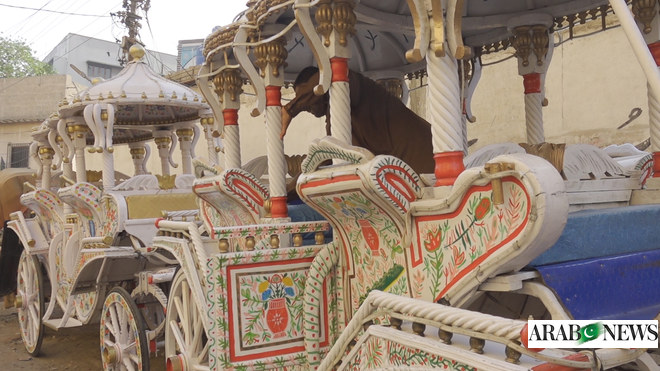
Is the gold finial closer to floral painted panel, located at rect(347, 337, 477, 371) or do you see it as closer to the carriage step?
the carriage step

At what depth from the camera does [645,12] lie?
3348 mm

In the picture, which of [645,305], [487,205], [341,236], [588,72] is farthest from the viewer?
[588,72]

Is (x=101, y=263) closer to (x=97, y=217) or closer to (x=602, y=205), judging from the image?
(x=97, y=217)

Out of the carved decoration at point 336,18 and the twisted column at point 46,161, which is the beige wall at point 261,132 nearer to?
the twisted column at point 46,161

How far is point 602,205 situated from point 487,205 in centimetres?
138

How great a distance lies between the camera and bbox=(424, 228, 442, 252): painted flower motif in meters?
2.49

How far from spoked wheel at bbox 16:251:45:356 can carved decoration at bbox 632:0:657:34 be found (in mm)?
6288

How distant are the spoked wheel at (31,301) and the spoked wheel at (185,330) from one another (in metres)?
2.93

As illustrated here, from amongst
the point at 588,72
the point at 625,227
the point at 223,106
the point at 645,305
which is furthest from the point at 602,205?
the point at 588,72

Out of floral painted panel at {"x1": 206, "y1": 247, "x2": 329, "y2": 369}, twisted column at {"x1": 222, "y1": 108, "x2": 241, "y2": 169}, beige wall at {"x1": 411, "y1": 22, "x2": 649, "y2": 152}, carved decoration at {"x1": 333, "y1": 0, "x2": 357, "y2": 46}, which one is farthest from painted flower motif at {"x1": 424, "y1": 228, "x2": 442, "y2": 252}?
beige wall at {"x1": 411, "y1": 22, "x2": 649, "y2": 152}

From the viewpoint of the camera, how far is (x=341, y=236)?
3199mm

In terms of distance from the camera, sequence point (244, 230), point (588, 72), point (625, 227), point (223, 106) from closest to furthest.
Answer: point (625, 227) < point (244, 230) < point (223, 106) < point (588, 72)

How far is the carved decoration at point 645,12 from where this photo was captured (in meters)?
3.33

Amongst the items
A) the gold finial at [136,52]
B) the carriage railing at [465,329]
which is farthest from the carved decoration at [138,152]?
the carriage railing at [465,329]
